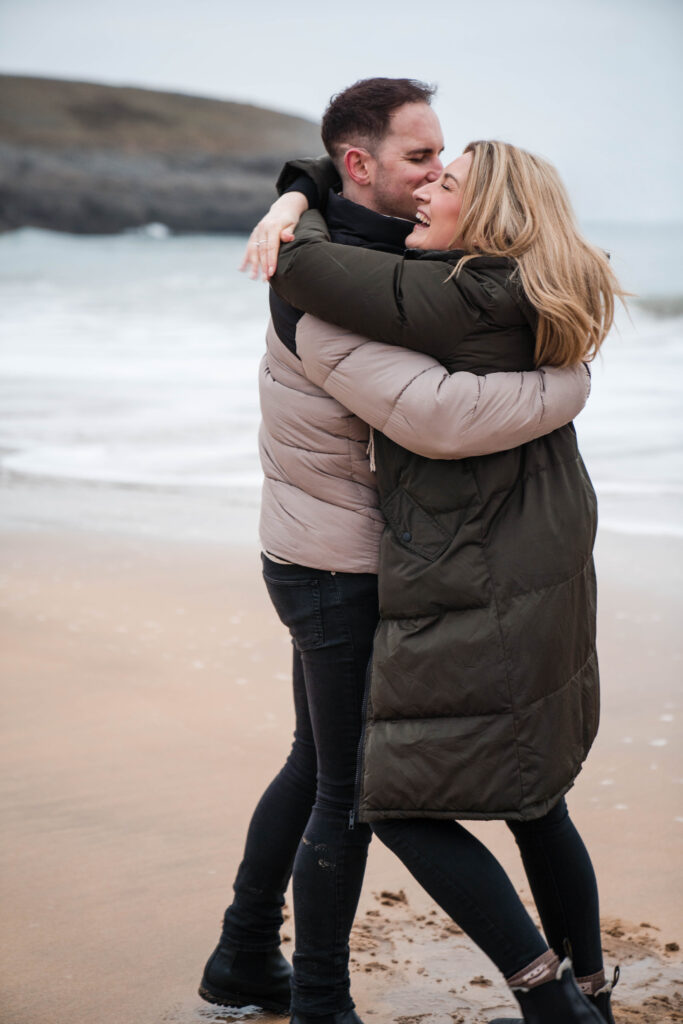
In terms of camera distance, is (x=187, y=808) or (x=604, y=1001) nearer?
(x=604, y=1001)

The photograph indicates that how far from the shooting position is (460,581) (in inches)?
56.9

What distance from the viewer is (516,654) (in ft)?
4.78

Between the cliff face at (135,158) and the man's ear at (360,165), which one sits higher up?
the man's ear at (360,165)

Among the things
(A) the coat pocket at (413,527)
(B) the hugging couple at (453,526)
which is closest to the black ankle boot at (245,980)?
(B) the hugging couple at (453,526)

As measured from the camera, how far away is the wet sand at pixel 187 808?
1918 mm

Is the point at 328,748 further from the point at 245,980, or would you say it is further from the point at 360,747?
the point at 245,980

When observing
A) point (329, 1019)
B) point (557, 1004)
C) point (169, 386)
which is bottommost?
point (169, 386)

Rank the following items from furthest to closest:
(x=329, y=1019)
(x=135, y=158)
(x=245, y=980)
→ (x=135, y=158), (x=245, y=980), (x=329, y=1019)

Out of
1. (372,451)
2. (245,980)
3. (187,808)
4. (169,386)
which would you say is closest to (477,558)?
(372,451)

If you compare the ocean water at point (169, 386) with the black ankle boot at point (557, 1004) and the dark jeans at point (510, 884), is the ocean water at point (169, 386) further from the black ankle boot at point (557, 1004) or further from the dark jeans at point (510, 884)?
the black ankle boot at point (557, 1004)

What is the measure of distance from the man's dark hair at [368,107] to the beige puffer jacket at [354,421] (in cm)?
33

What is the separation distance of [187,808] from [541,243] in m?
1.64

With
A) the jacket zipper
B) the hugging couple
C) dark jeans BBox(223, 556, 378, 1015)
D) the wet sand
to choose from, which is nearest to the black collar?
the hugging couple

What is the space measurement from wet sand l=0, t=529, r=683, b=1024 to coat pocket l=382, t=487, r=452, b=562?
847 millimetres
